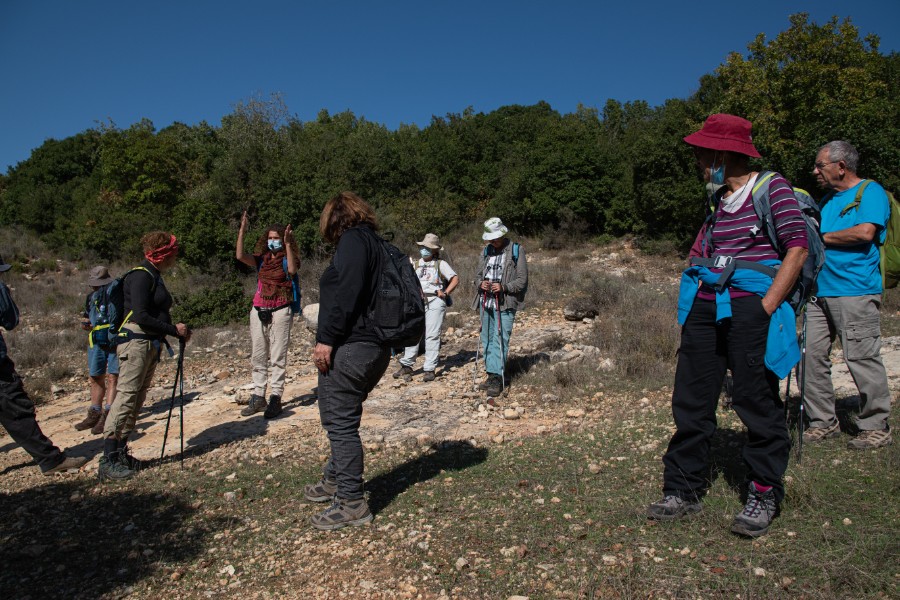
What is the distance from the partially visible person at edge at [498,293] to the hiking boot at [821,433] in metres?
2.95

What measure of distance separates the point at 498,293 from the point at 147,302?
11.1 feet

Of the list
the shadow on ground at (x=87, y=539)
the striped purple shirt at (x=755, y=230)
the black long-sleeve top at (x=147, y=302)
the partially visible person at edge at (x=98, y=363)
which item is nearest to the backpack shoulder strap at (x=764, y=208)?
the striped purple shirt at (x=755, y=230)

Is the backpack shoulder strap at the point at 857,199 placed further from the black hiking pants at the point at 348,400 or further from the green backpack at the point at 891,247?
the black hiking pants at the point at 348,400

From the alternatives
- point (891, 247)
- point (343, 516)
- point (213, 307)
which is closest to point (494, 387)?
point (343, 516)

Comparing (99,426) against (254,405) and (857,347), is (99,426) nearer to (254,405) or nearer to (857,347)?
(254,405)

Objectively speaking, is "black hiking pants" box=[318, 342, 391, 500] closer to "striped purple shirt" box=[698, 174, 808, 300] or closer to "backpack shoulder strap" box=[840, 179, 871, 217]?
"striped purple shirt" box=[698, 174, 808, 300]

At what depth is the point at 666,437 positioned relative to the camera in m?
4.68

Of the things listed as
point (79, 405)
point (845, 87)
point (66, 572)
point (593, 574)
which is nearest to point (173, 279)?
point (79, 405)

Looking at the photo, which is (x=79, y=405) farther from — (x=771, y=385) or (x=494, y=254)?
(x=771, y=385)

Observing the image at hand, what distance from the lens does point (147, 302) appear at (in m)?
4.66

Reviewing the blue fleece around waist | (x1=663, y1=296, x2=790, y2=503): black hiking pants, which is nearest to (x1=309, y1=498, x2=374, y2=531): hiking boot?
(x1=663, y1=296, x2=790, y2=503): black hiking pants

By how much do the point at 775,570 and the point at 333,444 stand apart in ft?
7.44

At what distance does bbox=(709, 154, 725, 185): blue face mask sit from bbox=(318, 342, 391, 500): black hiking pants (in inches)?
75.8

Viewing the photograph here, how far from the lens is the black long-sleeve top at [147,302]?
4.61 meters
